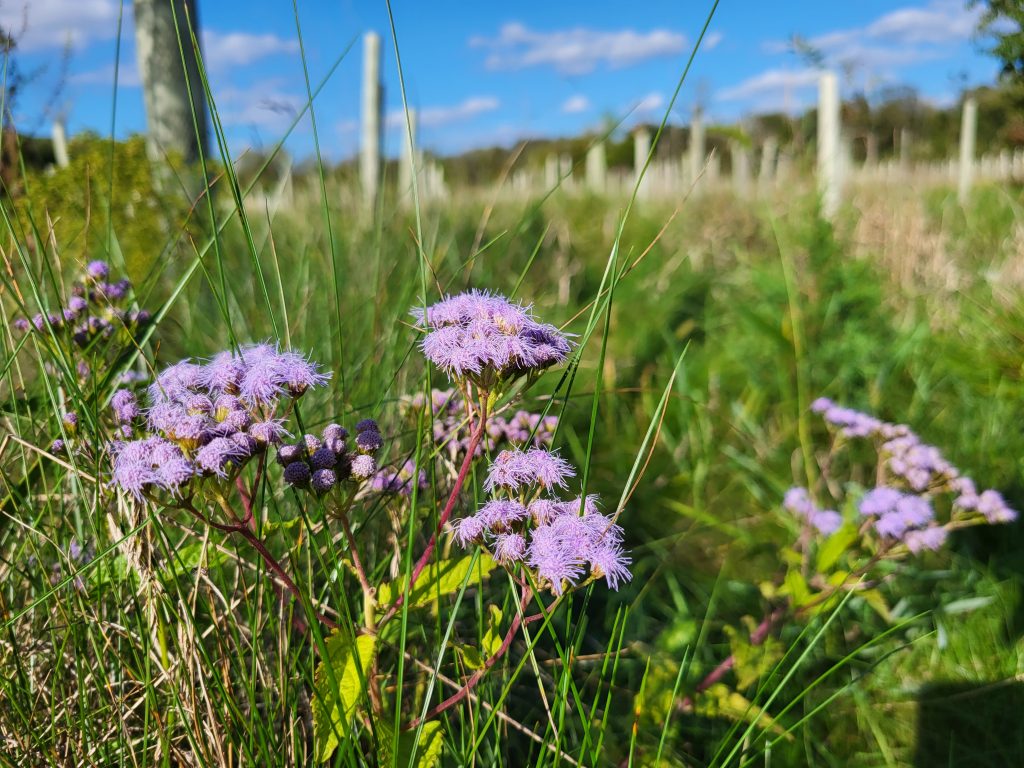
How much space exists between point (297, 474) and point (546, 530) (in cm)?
31

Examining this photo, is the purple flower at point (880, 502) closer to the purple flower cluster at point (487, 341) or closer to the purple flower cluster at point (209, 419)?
the purple flower cluster at point (487, 341)

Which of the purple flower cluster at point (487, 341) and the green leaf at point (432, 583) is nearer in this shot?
the purple flower cluster at point (487, 341)

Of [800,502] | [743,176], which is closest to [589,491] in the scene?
[800,502]

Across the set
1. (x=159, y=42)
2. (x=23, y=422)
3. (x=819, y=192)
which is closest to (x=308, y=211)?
(x=159, y=42)

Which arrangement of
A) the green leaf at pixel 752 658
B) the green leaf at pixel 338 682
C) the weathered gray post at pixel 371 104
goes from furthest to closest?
the weathered gray post at pixel 371 104, the green leaf at pixel 752 658, the green leaf at pixel 338 682

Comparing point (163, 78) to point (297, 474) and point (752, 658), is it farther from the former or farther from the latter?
point (752, 658)

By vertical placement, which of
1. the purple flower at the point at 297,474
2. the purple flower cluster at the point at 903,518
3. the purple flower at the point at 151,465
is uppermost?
the purple flower at the point at 151,465

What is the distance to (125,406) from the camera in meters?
1.03

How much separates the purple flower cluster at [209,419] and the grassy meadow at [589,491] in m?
0.06

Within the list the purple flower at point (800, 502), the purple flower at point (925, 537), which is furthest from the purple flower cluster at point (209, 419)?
the purple flower at point (800, 502)

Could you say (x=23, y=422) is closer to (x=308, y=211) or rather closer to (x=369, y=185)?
(x=308, y=211)

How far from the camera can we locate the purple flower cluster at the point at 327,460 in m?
0.92

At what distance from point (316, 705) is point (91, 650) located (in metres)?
0.46

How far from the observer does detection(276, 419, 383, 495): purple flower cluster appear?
3.01ft
